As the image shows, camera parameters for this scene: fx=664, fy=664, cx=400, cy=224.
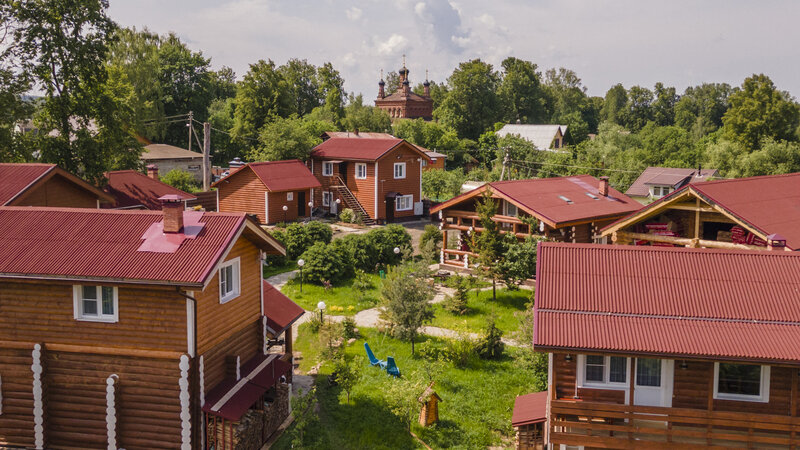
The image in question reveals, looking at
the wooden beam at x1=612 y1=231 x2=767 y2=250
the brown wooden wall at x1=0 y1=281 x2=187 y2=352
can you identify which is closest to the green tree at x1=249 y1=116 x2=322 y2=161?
the wooden beam at x1=612 y1=231 x2=767 y2=250

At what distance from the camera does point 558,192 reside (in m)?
30.5

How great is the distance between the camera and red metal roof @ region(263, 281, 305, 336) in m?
17.4

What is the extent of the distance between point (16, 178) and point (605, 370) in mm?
18717

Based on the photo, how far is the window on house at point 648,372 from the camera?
Result: 13086mm

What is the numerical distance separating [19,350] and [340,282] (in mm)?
14905

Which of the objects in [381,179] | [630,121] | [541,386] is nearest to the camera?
[541,386]

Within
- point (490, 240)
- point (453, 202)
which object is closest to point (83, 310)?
point (490, 240)

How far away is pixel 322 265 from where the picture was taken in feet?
90.3

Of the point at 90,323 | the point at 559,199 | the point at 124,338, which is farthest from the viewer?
the point at 559,199

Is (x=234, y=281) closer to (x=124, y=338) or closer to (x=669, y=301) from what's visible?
(x=124, y=338)

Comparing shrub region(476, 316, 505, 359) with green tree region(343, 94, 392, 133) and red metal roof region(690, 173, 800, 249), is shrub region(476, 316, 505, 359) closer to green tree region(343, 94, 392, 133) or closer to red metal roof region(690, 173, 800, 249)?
red metal roof region(690, 173, 800, 249)

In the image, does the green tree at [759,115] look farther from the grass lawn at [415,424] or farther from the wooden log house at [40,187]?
the wooden log house at [40,187]

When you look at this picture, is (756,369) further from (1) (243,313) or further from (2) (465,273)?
(2) (465,273)

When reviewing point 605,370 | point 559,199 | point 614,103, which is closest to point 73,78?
point 559,199
